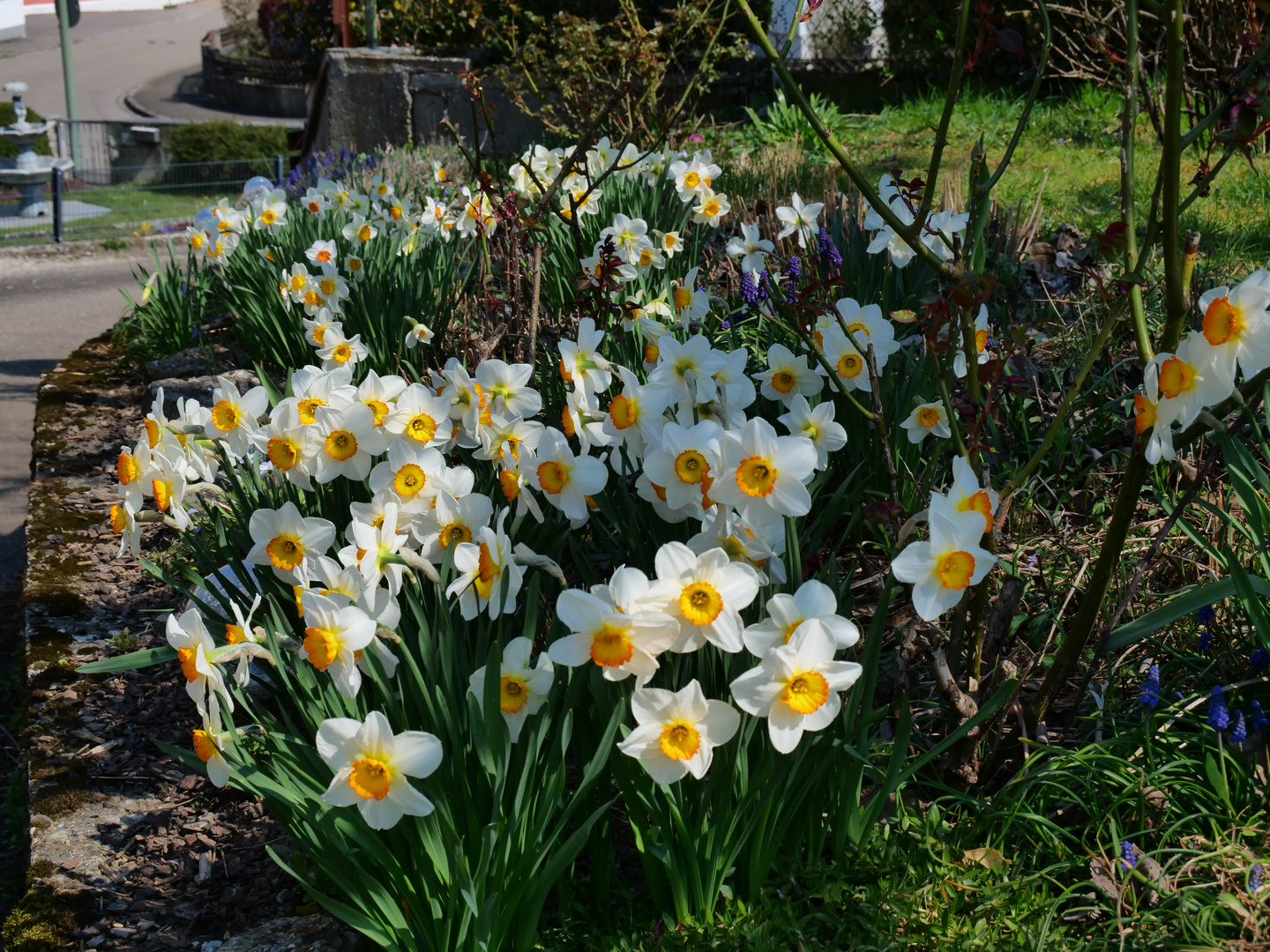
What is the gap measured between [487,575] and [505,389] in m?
0.48

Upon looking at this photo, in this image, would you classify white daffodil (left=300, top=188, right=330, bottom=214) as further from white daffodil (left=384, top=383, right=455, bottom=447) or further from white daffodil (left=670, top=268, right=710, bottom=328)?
white daffodil (left=384, top=383, right=455, bottom=447)

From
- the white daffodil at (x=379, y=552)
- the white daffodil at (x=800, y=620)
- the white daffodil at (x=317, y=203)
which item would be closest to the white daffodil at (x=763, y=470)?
the white daffodil at (x=800, y=620)

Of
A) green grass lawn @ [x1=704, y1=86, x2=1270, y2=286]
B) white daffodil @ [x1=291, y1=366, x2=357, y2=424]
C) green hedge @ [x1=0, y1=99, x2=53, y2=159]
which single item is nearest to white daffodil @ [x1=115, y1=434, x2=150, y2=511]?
white daffodil @ [x1=291, y1=366, x2=357, y2=424]

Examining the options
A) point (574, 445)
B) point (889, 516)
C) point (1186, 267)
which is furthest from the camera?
point (574, 445)

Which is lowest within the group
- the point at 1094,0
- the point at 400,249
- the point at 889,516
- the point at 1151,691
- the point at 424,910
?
the point at 424,910

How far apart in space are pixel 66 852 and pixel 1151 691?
212 centimetres

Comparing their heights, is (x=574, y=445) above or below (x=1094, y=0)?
below

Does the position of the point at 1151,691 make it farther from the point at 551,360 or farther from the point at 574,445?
the point at 551,360

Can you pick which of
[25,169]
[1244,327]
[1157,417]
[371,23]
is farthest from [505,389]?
[25,169]

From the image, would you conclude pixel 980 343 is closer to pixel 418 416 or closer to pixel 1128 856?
pixel 1128 856

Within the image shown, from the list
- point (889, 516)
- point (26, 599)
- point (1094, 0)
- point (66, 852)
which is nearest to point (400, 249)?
point (26, 599)

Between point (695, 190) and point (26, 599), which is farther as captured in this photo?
point (695, 190)

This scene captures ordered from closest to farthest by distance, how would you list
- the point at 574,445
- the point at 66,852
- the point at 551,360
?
the point at 66,852 < the point at 574,445 < the point at 551,360

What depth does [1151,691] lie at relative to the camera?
5.94 feet
